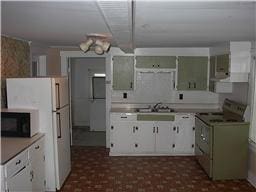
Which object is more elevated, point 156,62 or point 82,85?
point 156,62

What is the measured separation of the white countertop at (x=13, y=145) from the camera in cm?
277

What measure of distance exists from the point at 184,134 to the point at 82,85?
3.72 meters

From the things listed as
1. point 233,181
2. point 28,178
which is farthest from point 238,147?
point 28,178

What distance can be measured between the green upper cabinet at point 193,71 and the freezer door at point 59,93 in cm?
266

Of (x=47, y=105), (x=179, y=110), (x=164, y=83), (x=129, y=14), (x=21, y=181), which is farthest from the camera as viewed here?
(x=164, y=83)

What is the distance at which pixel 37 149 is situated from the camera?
3523mm

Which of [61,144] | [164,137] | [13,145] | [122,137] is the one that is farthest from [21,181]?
[164,137]

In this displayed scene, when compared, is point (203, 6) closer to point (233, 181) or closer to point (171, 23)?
point (171, 23)

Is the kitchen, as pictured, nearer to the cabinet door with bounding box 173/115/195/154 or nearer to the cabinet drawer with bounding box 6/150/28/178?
the cabinet door with bounding box 173/115/195/154

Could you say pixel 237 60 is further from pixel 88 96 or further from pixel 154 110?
pixel 88 96

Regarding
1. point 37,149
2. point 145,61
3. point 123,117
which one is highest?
point 145,61

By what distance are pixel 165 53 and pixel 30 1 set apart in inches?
170

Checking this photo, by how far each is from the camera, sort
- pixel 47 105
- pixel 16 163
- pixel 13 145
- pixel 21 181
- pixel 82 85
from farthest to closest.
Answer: pixel 82 85 < pixel 47 105 < pixel 13 145 < pixel 21 181 < pixel 16 163

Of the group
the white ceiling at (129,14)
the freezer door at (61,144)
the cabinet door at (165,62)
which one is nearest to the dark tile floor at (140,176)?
the freezer door at (61,144)
